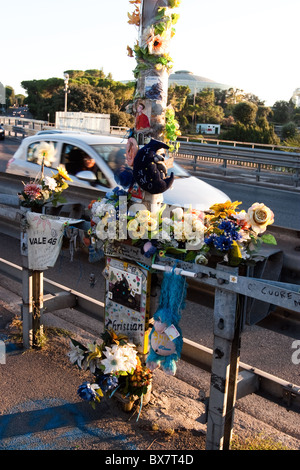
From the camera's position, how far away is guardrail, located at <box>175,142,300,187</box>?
18.6 meters

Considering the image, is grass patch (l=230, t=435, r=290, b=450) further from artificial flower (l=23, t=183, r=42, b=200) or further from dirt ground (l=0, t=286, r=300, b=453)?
artificial flower (l=23, t=183, r=42, b=200)

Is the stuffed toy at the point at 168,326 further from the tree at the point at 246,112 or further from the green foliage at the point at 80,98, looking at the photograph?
the tree at the point at 246,112

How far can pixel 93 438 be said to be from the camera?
3.88 m

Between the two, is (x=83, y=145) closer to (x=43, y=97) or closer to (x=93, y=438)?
(x=93, y=438)

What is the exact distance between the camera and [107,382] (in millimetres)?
4062

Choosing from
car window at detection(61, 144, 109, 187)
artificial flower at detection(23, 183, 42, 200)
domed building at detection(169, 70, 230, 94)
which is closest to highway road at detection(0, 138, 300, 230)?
car window at detection(61, 144, 109, 187)

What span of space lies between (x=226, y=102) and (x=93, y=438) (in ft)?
340

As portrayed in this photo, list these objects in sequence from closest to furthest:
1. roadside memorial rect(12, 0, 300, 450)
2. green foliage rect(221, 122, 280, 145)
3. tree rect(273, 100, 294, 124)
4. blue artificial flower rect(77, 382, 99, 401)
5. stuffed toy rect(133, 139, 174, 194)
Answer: roadside memorial rect(12, 0, 300, 450)
stuffed toy rect(133, 139, 174, 194)
blue artificial flower rect(77, 382, 99, 401)
green foliage rect(221, 122, 280, 145)
tree rect(273, 100, 294, 124)

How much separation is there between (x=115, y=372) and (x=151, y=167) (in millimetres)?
1671

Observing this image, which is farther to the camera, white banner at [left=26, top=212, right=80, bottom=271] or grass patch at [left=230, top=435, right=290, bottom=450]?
white banner at [left=26, top=212, right=80, bottom=271]

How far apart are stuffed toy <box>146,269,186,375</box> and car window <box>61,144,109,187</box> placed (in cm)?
528

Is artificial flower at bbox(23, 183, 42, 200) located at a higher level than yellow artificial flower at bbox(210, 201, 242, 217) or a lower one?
lower

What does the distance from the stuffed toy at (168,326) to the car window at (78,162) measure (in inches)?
208

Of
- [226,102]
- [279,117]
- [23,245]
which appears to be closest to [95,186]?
[23,245]
